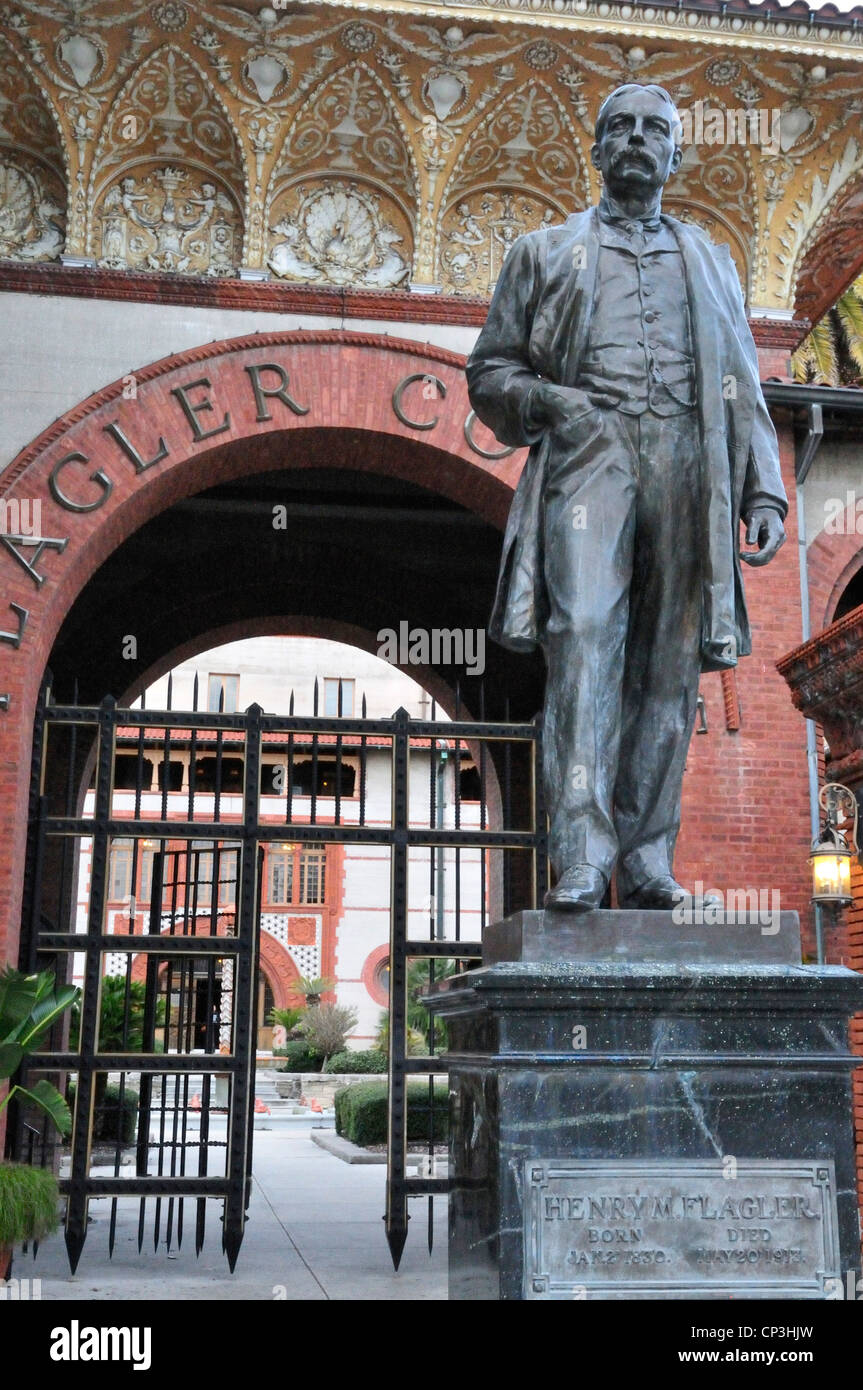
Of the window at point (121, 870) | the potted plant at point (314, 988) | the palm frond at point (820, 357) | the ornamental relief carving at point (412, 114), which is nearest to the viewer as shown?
the ornamental relief carving at point (412, 114)

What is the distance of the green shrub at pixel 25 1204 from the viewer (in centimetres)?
830

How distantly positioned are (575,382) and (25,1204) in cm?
619

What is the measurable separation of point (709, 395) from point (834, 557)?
29.8ft

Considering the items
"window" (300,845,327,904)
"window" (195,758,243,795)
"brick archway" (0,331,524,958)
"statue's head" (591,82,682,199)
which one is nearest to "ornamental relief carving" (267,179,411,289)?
"brick archway" (0,331,524,958)

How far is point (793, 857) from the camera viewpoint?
11586mm

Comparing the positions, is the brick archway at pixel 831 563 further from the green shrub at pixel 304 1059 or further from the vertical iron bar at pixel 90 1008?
the green shrub at pixel 304 1059

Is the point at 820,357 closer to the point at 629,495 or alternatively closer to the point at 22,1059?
the point at 22,1059

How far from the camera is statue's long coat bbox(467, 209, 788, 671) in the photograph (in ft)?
13.4

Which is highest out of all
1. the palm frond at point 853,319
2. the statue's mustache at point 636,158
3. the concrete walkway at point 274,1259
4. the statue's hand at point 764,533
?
the palm frond at point 853,319

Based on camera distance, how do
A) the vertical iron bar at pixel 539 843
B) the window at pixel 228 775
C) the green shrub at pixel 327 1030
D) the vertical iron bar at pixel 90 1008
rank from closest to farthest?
the vertical iron bar at pixel 90 1008 < the vertical iron bar at pixel 539 843 < the window at pixel 228 775 < the green shrub at pixel 327 1030

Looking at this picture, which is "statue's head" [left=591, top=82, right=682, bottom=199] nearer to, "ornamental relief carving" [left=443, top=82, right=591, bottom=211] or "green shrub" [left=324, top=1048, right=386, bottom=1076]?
"ornamental relief carving" [left=443, top=82, right=591, bottom=211]

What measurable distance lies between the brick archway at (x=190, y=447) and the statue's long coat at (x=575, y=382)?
723 centimetres

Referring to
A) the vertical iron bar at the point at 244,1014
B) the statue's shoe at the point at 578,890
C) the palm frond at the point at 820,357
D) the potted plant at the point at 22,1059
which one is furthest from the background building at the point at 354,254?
the palm frond at the point at 820,357

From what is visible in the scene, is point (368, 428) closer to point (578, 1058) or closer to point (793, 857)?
point (793, 857)
